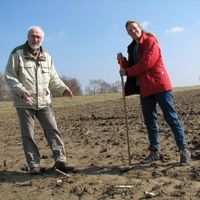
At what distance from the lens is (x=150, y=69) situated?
13.9 feet

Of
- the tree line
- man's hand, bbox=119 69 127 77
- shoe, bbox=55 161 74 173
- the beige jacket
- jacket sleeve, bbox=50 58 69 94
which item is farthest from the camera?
the tree line

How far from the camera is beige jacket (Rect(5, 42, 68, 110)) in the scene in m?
4.02

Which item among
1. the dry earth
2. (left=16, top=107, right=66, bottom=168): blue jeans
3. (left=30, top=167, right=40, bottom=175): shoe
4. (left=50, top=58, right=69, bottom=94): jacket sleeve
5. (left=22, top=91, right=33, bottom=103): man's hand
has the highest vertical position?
(left=50, top=58, right=69, bottom=94): jacket sleeve

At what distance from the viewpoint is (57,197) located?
3.34 m

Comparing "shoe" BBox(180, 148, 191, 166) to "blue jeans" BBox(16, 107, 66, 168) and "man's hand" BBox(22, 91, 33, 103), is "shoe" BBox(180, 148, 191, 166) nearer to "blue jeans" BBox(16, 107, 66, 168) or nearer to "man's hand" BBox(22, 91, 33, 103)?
"blue jeans" BBox(16, 107, 66, 168)

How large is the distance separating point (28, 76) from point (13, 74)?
0.23 m

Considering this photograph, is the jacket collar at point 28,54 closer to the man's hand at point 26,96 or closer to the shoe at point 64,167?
the man's hand at point 26,96

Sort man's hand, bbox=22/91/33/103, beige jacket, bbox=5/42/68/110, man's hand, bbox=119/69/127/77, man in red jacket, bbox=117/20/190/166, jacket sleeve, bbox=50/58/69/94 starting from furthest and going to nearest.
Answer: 1. jacket sleeve, bbox=50/58/69/94
2. man's hand, bbox=119/69/127/77
3. man in red jacket, bbox=117/20/190/166
4. beige jacket, bbox=5/42/68/110
5. man's hand, bbox=22/91/33/103

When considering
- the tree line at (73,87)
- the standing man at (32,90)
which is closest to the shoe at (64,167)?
the standing man at (32,90)

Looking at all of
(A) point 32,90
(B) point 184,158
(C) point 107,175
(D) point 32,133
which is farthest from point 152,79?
(D) point 32,133

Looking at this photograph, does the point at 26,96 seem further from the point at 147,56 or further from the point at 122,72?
the point at 147,56

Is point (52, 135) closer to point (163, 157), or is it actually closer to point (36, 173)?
point (36, 173)

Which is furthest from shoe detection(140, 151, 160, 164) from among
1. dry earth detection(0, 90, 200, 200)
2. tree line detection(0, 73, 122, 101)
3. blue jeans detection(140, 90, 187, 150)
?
tree line detection(0, 73, 122, 101)

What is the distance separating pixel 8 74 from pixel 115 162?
2.43m
